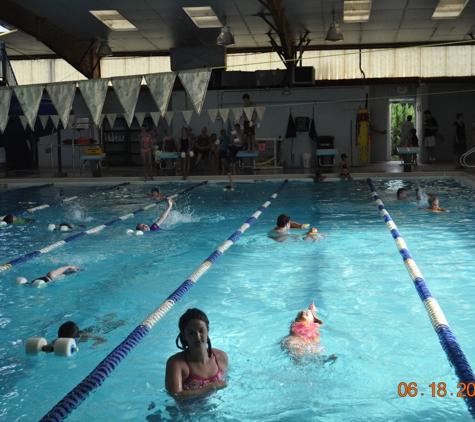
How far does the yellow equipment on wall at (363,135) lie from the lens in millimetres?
20500

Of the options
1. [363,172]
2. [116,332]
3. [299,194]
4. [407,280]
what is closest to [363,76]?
[363,172]

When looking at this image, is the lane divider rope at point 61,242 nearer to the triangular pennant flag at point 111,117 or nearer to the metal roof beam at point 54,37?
the triangular pennant flag at point 111,117

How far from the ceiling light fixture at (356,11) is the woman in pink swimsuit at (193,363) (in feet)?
43.3

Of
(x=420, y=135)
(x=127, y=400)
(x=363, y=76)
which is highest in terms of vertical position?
(x=363, y=76)

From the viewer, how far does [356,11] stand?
16.2m

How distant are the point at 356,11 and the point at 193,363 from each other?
47.4 feet

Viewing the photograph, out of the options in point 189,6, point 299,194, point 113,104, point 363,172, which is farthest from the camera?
point 113,104

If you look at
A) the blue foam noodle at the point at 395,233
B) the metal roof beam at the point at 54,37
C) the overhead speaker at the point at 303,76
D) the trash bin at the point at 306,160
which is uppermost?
the metal roof beam at the point at 54,37

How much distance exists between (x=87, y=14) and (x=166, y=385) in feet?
47.7

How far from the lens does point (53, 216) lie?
11.6m

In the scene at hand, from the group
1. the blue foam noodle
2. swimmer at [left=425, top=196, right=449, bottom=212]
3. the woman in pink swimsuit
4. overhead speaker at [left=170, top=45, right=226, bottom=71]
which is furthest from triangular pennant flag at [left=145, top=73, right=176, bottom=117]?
overhead speaker at [left=170, top=45, right=226, bottom=71]

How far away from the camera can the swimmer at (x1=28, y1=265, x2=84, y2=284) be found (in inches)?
261

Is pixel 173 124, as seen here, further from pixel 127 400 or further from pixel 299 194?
pixel 127 400

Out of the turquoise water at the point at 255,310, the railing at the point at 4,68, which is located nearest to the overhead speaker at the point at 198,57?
the railing at the point at 4,68
